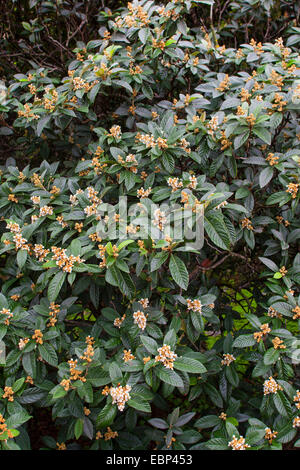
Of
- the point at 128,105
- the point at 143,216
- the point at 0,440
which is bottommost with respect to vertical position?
the point at 0,440

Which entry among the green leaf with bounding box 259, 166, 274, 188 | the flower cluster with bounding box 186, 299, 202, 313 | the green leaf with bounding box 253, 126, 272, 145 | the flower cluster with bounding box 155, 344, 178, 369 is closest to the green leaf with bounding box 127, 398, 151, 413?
the flower cluster with bounding box 155, 344, 178, 369

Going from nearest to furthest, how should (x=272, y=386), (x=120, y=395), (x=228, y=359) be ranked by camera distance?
(x=120, y=395) < (x=272, y=386) < (x=228, y=359)

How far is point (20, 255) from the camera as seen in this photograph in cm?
172

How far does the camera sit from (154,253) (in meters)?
1.57

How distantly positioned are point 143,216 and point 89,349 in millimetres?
537

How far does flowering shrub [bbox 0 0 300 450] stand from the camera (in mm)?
1555

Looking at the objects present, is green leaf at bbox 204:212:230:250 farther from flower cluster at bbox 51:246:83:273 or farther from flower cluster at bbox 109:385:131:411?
flower cluster at bbox 109:385:131:411

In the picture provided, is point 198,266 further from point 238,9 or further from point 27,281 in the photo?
point 238,9

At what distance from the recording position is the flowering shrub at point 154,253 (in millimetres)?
1555

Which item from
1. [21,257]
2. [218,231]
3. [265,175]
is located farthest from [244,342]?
[21,257]

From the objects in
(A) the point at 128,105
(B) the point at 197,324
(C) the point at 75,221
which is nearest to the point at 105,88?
(A) the point at 128,105

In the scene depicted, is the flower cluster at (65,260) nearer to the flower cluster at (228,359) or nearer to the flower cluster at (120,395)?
the flower cluster at (120,395)

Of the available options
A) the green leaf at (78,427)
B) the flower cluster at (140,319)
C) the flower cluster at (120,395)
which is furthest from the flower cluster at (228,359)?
the green leaf at (78,427)

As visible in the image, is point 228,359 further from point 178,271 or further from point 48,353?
point 48,353
